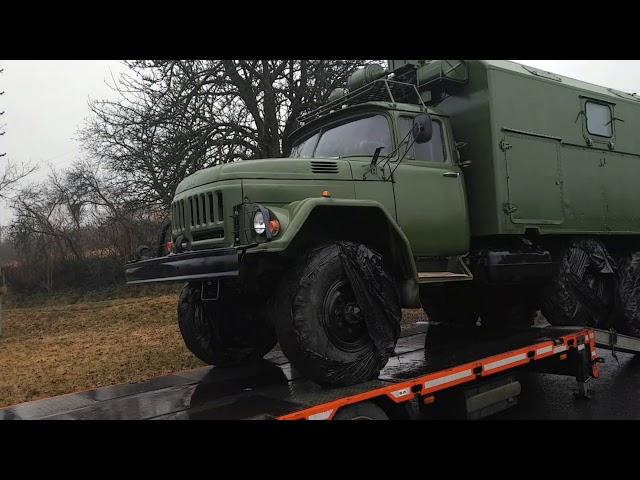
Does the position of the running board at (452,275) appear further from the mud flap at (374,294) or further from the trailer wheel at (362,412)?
the trailer wheel at (362,412)

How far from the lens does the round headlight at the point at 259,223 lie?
12.6 feet

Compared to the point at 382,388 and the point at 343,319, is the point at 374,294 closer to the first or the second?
the point at 343,319

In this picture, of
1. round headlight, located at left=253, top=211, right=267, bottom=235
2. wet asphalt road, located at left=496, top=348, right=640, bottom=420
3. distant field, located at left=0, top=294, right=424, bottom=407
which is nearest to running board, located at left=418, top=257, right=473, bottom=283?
wet asphalt road, located at left=496, top=348, right=640, bottom=420

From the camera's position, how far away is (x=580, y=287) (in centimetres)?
657

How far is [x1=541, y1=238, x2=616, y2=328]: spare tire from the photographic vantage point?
6.46 metres

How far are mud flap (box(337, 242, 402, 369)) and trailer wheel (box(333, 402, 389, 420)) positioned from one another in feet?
1.73

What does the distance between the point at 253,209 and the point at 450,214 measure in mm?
2251

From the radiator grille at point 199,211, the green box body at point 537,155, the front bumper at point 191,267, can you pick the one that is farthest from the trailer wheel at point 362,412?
the green box body at point 537,155

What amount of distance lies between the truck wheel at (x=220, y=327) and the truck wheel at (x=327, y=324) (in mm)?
1203

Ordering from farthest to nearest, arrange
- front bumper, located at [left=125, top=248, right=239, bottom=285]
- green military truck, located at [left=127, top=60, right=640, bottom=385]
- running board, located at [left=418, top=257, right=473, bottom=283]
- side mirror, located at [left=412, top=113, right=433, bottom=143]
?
1. running board, located at [left=418, top=257, right=473, bottom=283]
2. side mirror, located at [left=412, top=113, right=433, bottom=143]
3. green military truck, located at [left=127, top=60, right=640, bottom=385]
4. front bumper, located at [left=125, top=248, right=239, bottom=285]

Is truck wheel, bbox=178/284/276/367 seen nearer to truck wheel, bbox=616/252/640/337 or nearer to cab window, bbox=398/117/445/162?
cab window, bbox=398/117/445/162

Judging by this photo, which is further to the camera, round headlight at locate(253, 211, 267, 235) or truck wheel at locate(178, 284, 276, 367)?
truck wheel at locate(178, 284, 276, 367)

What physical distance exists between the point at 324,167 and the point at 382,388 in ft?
6.06

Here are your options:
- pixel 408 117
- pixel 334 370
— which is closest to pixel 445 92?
pixel 408 117
